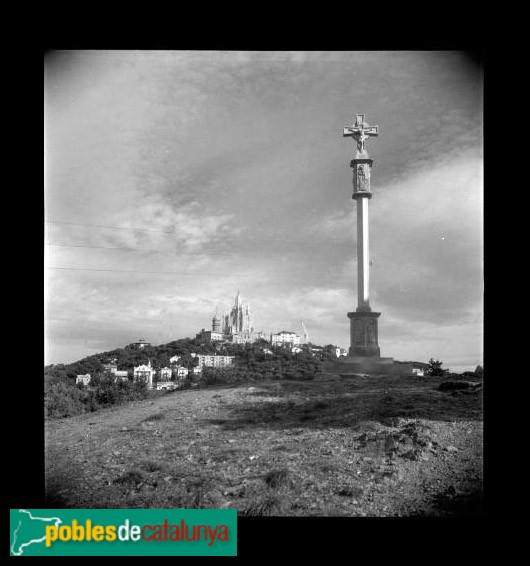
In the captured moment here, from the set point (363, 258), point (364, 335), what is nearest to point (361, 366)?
point (364, 335)

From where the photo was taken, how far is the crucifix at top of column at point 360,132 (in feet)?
49.5

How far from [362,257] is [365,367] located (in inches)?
155

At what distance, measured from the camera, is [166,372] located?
49.8 ft

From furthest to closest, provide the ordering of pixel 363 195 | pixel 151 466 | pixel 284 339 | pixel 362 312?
pixel 284 339 → pixel 363 195 → pixel 362 312 → pixel 151 466

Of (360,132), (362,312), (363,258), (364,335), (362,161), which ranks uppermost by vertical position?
(360,132)

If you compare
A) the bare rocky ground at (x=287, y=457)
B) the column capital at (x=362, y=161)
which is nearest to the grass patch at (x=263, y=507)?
the bare rocky ground at (x=287, y=457)

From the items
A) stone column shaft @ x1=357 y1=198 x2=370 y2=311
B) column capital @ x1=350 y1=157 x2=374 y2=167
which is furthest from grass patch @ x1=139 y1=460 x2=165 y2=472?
column capital @ x1=350 y1=157 x2=374 y2=167

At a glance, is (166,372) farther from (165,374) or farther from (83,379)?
(83,379)

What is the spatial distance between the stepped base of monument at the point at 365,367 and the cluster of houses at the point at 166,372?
454 cm

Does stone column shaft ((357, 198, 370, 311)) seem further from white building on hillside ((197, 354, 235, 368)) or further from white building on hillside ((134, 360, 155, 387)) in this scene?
white building on hillside ((134, 360, 155, 387))

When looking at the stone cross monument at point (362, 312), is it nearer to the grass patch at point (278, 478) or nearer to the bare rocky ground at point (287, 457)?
the bare rocky ground at point (287, 457)
